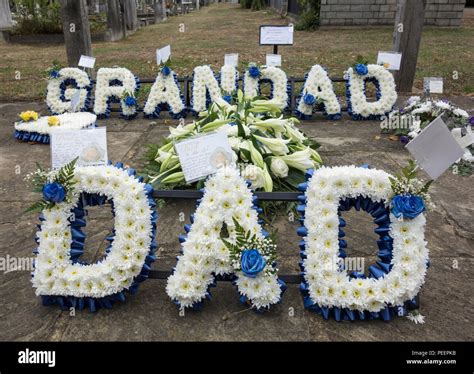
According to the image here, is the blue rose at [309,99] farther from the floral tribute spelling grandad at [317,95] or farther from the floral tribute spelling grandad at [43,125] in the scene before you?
the floral tribute spelling grandad at [43,125]

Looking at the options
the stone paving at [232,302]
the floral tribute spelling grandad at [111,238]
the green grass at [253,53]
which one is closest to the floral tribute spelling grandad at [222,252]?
the stone paving at [232,302]

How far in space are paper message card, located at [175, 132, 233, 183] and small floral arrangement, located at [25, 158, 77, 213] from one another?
2.01 feet

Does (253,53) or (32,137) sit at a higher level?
(253,53)

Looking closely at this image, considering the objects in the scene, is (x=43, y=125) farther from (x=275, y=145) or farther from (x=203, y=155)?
(x=203, y=155)

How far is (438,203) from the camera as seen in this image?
150 inches

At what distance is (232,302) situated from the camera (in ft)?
Result: 8.46

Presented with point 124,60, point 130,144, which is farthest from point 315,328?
point 124,60

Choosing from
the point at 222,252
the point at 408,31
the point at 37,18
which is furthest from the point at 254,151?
the point at 37,18

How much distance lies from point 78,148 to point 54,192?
43 centimetres

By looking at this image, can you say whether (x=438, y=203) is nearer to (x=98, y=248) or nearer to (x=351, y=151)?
(x=351, y=151)

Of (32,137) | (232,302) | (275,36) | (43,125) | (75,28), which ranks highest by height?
(75,28)

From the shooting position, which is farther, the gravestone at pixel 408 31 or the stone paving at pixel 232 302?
the gravestone at pixel 408 31

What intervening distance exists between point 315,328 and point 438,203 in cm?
202

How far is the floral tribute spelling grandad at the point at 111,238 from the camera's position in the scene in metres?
2.45
